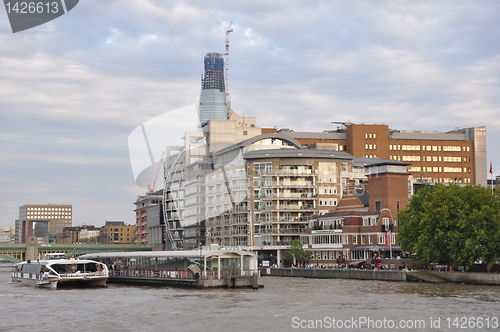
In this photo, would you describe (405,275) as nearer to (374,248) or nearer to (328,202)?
(374,248)

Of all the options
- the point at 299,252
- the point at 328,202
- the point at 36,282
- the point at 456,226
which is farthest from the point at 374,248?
the point at 36,282

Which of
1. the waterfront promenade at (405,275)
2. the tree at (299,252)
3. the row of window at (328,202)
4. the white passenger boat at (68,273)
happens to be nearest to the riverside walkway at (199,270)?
the white passenger boat at (68,273)

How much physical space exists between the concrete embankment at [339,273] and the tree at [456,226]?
436 cm

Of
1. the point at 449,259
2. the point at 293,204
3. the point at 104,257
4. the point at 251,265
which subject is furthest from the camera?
the point at 293,204

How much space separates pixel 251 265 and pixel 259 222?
241ft

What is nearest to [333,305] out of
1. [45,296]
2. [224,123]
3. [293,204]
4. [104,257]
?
[45,296]

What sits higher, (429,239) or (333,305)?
(429,239)

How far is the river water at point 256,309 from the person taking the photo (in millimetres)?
50094

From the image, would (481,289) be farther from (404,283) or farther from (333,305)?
(333,305)

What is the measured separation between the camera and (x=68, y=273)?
8762 cm

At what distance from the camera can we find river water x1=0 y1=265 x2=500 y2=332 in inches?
1972

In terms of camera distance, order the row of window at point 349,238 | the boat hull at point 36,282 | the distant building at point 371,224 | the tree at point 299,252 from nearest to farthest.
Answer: the boat hull at point 36,282 < the row of window at point 349,238 < the distant building at point 371,224 < the tree at point 299,252

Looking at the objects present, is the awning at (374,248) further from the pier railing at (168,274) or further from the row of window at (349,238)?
the pier railing at (168,274)

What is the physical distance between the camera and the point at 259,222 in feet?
514
